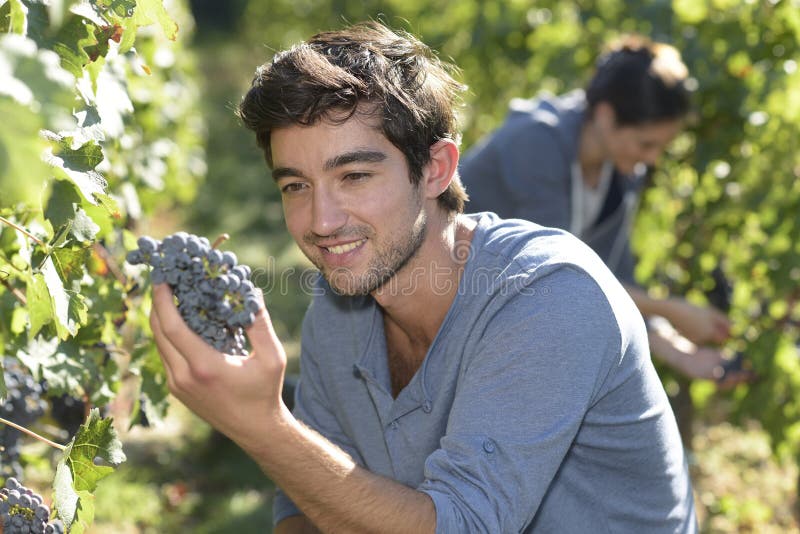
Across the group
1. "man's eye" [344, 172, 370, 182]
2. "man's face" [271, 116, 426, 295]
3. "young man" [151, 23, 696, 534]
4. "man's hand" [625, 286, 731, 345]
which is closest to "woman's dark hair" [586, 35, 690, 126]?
"man's hand" [625, 286, 731, 345]

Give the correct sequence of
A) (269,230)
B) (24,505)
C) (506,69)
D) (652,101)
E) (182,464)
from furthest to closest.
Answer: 1. (269,230)
2. (506,69)
3. (182,464)
4. (652,101)
5. (24,505)

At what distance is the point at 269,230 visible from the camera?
753 centimetres

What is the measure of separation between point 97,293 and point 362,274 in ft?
1.77

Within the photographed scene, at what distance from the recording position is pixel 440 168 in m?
1.97

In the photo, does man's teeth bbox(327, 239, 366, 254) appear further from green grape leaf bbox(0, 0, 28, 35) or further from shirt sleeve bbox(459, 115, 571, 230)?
shirt sleeve bbox(459, 115, 571, 230)

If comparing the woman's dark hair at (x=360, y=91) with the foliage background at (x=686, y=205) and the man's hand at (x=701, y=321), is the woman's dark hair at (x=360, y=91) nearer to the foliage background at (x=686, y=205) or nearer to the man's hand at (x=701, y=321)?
the foliage background at (x=686, y=205)

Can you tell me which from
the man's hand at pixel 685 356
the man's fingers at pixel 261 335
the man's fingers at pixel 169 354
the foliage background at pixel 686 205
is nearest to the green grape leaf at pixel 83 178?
the man's fingers at pixel 169 354

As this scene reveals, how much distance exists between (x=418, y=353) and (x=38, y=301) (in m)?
0.86

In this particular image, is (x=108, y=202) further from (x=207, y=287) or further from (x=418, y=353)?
(x=418, y=353)

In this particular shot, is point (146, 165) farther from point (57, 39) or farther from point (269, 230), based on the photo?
point (269, 230)

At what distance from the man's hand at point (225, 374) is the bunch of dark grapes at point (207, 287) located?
0.08 feet

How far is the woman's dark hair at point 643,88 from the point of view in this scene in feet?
10.5

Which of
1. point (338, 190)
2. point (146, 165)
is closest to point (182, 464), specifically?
point (146, 165)

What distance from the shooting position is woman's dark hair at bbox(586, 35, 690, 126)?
319cm
